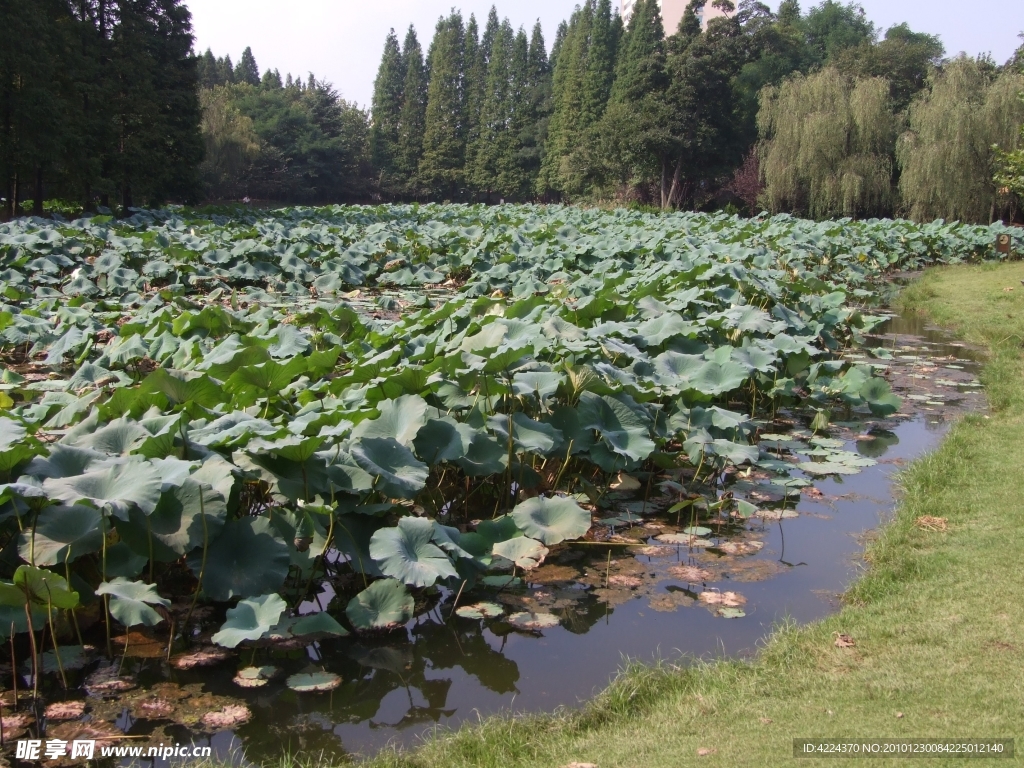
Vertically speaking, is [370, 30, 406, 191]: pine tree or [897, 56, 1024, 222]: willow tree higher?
[370, 30, 406, 191]: pine tree

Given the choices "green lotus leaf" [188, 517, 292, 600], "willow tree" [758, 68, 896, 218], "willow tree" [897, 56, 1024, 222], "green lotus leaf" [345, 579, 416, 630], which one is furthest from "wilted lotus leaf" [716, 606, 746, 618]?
"willow tree" [758, 68, 896, 218]

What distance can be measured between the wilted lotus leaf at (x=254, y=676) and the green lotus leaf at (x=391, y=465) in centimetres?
65

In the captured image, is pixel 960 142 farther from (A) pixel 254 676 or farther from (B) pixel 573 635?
(A) pixel 254 676

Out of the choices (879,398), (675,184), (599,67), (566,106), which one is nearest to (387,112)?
(566,106)

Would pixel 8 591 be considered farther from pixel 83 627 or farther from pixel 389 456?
pixel 389 456

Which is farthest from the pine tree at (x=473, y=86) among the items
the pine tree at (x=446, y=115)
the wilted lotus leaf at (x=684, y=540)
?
the wilted lotus leaf at (x=684, y=540)

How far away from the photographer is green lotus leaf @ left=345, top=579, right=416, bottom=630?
2.58 m

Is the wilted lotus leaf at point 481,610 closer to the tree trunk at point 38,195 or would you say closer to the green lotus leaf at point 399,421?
the green lotus leaf at point 399,421

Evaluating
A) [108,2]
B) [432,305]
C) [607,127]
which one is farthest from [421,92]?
[432,305]

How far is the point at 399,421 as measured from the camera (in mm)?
3135

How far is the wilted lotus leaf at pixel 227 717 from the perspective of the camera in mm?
2182

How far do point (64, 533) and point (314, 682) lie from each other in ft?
2.55

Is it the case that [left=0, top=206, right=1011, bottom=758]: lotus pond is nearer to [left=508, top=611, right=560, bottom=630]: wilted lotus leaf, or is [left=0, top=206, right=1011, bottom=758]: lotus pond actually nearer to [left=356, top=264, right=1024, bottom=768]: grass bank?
[left=508, top=611, right=560, bottom=630]: wilted lotus leaf

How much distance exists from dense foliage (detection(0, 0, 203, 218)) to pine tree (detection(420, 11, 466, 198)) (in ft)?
83.5
